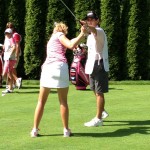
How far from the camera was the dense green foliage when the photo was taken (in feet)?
58.4

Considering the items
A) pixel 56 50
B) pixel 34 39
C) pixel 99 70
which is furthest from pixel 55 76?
pixel 34 39

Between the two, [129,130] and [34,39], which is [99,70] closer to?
[129,130]

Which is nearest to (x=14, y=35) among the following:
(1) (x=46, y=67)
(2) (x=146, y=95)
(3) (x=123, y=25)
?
(2) (x=146, y=95)

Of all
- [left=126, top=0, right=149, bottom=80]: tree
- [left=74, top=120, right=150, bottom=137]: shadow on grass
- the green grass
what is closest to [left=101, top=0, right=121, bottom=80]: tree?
[left=126, top=0, right=149, bottom=80]: tree

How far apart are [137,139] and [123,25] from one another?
451 inches

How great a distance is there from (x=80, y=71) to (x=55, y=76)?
276 inches

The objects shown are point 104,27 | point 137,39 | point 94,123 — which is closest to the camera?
point 94,123

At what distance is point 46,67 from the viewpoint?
24.0ft

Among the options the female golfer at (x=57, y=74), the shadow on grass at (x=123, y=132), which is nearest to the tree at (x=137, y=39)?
the shadow on grass at (x=123, y=132)

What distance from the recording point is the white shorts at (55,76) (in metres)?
7.21

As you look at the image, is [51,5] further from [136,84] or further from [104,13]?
[136,84]

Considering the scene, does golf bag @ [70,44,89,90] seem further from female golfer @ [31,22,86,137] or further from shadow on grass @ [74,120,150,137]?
female golfer @ [31,22,86,137]

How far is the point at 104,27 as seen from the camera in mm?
17906

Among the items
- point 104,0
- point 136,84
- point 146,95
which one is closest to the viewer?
point 146,95
